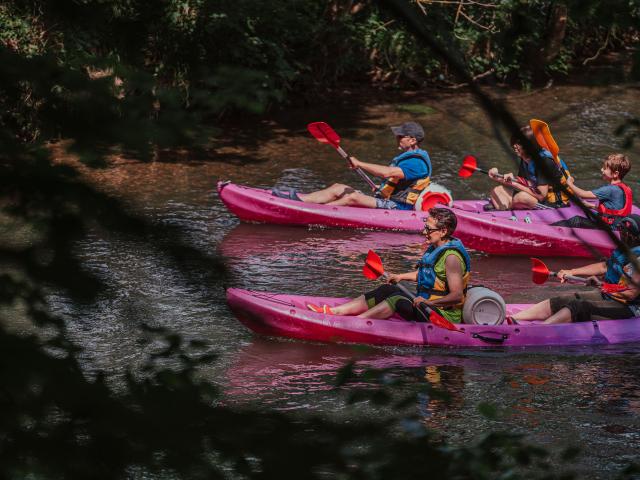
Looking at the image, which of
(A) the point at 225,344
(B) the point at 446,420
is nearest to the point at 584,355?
(B) the point at 446,420

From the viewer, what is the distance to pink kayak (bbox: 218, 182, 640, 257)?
1077 cm

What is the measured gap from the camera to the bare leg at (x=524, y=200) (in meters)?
11.0

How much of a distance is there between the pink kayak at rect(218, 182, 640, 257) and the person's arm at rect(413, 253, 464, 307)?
289cm

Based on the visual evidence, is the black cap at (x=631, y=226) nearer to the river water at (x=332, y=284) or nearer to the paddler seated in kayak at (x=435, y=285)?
the river water at (x=332, y=284)

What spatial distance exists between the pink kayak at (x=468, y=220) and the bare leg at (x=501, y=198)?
0.16 m

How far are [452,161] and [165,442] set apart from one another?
40.1ft

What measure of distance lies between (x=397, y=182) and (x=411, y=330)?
3754 mm

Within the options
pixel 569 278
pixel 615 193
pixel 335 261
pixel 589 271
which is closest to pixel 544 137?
pixel 615 193

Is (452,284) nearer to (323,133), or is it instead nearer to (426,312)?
(426,312)

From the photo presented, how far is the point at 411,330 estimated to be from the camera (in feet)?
25.7

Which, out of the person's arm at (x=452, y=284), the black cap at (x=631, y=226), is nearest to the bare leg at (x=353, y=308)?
the person's arm at (x=452, y=284)

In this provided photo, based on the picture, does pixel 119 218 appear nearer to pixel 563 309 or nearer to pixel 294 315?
pixel 294 315

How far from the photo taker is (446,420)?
633 centimetres

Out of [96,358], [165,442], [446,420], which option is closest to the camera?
[165,442]
